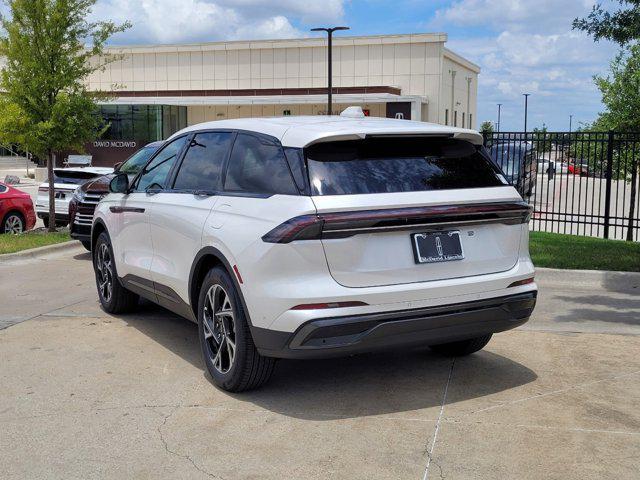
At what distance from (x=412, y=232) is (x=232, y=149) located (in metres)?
1.59

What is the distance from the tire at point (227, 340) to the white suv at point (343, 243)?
1 centimetres

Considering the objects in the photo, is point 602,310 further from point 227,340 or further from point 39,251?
point 39,251

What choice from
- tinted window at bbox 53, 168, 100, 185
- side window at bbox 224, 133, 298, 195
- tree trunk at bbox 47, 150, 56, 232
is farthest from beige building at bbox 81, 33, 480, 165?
side window at bbox 224, 133, 298, 195

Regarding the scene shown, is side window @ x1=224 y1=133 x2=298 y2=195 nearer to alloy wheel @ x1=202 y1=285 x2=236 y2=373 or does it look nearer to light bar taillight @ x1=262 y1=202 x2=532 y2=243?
light bar taillight @ x1=262 y1=202 x2=532 y2=243

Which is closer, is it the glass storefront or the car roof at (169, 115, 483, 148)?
the car roof at (169, 115, 483, 148)

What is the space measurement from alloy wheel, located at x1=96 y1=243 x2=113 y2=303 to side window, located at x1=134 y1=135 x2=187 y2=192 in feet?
3.25

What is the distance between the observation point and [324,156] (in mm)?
4934

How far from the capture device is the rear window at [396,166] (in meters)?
4.85

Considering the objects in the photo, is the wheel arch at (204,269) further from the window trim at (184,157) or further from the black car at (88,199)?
the black car at (88,199)

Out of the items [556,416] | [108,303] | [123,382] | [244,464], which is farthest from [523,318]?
[108,303]

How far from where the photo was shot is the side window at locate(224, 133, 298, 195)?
4980 mm

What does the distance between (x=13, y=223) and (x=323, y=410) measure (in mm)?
11451

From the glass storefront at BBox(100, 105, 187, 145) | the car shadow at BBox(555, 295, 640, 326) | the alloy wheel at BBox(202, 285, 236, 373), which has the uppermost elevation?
the glass storefront at BBox(100, 105, 187, 145)

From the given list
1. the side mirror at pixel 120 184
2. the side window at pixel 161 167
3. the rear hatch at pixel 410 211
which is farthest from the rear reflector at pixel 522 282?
the side mirror at pixel 120 184
